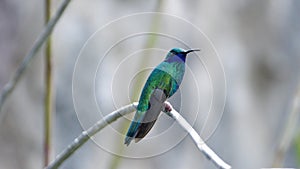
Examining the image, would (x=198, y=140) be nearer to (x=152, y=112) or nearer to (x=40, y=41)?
(x=152, y=112)

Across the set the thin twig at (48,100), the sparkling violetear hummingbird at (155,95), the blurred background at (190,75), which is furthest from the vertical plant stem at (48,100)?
the sparkling violetear hummingbird at (155,95)

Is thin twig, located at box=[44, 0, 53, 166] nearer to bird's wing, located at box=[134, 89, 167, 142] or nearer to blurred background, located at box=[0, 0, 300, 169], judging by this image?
blurred background, located at box=[0, 0, 300, 169]

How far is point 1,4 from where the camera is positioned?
190 centimetres

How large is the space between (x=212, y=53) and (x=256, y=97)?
640mm

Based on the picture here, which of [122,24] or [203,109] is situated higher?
[122,24]

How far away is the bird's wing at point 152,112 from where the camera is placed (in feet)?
1.86

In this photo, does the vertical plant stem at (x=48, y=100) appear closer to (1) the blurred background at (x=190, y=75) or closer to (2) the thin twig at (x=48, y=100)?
(2) the thin twig at (x=48, y=100)

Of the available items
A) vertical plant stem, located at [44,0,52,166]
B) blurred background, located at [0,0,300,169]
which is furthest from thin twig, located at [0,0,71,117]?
blurred background, located at [0,0,300,169]

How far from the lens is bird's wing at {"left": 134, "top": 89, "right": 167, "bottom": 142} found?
0.57 metres

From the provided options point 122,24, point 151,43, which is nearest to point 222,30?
point 122,24

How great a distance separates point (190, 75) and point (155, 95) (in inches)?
21.8

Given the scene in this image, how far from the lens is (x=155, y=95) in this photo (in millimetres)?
572

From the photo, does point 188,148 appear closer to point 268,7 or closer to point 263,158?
point 263,158

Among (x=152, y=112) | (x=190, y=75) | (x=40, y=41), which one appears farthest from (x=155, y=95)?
(x=190, y=75)
